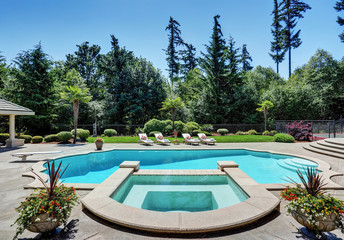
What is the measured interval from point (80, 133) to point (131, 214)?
15.4 meters

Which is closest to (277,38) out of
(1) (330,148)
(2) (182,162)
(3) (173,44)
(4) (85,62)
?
(3) (173,44)

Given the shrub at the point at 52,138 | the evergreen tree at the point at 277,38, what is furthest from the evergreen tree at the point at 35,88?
the evergreen tree at the point at 277,38

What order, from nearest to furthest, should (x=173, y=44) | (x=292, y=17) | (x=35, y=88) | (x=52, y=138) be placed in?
(x=52, y=138), (x=35, y=88), (x=292, y=17), (x=173, y=44)

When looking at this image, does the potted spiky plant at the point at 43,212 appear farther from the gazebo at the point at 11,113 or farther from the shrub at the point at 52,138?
the shrub at the point at 52,138

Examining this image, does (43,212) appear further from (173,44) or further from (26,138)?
(173,44)

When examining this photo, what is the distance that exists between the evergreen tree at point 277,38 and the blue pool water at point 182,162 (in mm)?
30774

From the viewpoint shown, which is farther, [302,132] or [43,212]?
[302,132]

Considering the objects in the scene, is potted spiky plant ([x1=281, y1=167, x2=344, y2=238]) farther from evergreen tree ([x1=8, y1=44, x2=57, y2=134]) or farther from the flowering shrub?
evergreen tree ([x1=8, y1=44, x2=57, y2=134])

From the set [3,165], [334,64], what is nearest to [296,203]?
[3,165]

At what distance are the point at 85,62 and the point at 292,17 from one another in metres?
41.5

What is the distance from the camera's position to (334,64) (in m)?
25.8

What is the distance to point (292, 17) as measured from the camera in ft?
101

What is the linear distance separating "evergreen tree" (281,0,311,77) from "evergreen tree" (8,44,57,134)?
3829cm

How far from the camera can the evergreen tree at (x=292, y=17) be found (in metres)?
29.9
